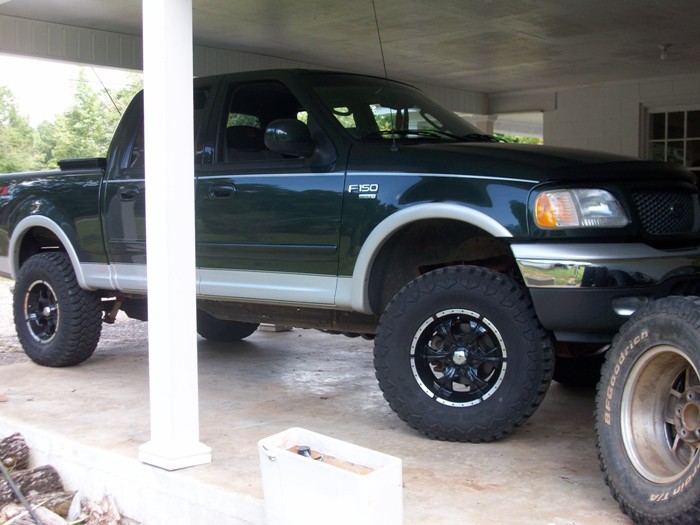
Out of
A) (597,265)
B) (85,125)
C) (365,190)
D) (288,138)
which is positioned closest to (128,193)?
(288,138)

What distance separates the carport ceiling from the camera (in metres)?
8.73

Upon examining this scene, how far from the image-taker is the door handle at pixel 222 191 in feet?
17.4

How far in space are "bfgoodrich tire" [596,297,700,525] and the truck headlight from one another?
73 cm

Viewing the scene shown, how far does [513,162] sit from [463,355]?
101 cm

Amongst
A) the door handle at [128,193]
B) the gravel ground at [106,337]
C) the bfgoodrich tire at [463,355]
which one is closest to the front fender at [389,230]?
the bfgoodrich tire at [463,355]

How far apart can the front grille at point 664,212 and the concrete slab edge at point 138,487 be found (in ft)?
7.54

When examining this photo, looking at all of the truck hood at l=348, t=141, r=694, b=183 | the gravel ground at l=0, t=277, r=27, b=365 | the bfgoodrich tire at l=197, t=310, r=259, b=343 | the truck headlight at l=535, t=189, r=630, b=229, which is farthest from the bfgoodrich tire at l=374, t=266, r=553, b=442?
the gravel ground at l=0, t=277, r=27, b=365

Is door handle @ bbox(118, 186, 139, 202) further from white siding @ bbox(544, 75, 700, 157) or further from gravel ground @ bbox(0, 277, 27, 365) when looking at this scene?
white siding @ bbox(544, 75, 700, 157)

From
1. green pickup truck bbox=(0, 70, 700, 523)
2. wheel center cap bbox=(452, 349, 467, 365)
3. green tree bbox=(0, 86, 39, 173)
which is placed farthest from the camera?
green tree bbox=(0, 86, 39, 173)

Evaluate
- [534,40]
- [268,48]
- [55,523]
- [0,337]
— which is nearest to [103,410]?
[55,523]

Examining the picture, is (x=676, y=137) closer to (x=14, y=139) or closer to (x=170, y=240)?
(x=170, y=240)

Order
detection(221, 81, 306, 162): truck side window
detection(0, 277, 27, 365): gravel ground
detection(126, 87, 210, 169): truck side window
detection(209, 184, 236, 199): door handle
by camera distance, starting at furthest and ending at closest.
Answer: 1. detection(0, 277, 27, 365): gravel ground
2. detection(126, 87, 210, 169): truck side window
3. detection(221, 81, 306, 162): truck side window
4. detection(209, 184, 236, 199): door handle

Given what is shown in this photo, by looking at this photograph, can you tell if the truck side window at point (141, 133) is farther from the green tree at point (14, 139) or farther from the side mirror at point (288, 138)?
the green tree at point (14, 139)

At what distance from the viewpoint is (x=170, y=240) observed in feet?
14.0
